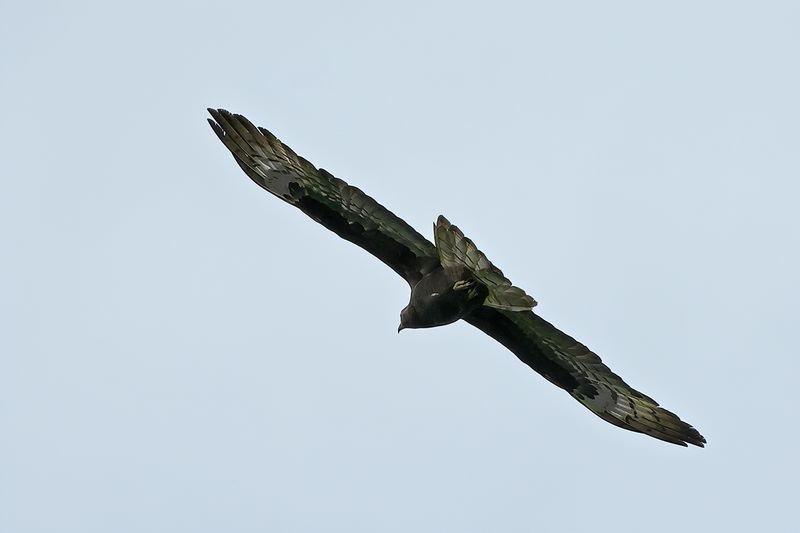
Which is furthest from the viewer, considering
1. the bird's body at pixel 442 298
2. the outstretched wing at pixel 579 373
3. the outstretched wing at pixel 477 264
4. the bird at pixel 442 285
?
the outstretched wing at pixel 579 373

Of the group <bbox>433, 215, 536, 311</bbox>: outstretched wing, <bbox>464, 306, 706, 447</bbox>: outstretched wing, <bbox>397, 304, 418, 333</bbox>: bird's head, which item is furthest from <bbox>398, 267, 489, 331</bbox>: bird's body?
<bbox>464, 306, 706, 447</bbox>: outstretched wing

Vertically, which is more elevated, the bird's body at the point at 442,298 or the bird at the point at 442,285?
the bird at the point at 442,285

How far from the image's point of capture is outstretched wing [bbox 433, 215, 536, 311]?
45.1 ft

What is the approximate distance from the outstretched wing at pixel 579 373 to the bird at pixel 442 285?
0.04ft

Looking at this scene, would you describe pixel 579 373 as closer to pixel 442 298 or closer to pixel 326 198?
pixel 442 298

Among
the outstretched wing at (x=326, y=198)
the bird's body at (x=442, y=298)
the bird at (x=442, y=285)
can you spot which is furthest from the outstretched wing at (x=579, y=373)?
the outstretched wing at (x=326, y=198)

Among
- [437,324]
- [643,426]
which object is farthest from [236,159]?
[643,426]

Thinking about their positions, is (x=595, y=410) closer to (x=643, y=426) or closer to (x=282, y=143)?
(x=643, y=426)

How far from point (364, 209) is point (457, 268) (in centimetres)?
135

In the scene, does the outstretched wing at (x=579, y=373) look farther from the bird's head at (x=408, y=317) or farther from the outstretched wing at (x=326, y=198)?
the outstretched wing at (x=326, y=198)

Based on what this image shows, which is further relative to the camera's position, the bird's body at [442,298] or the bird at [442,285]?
the bird at [442,285]

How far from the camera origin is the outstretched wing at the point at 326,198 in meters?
15.1

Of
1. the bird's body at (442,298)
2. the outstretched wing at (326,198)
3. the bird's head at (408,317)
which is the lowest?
the bird's head at (408,317)

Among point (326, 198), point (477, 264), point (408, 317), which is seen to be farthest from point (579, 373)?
point (326, 198)
